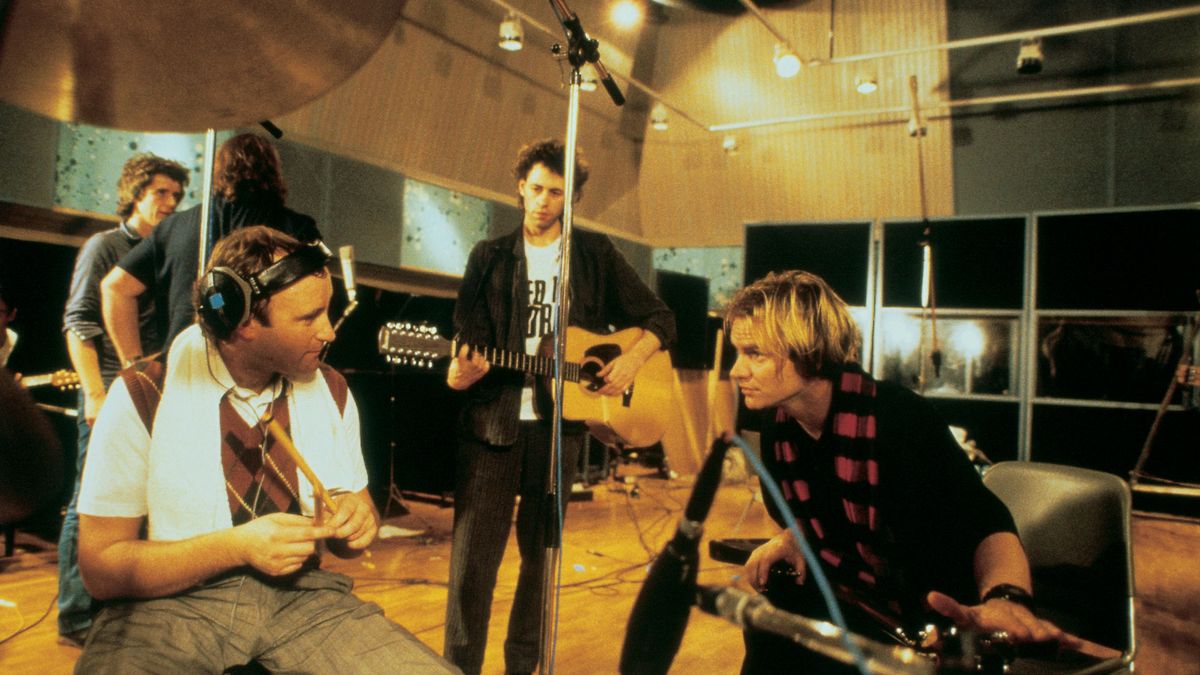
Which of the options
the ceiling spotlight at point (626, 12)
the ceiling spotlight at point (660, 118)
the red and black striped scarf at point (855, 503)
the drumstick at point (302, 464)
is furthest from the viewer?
the ceiling spotlight at point (660, 118)

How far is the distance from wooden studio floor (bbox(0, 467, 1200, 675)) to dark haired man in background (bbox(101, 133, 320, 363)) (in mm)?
1289

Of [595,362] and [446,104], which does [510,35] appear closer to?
[446,104]

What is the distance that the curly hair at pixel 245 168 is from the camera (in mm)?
2402

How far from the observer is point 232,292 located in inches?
53.6

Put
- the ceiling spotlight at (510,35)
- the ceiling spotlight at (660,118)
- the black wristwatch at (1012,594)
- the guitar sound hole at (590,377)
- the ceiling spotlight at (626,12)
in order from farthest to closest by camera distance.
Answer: the ceiling spotlight at (660,118)
the ceiling spotlight at (626,12)
the ceiling spotlight at (510,35)
the guitar sound hole at (590,377)
the black wristwatch at (1012,594)

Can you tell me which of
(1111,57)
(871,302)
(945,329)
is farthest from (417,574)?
(1111,57)

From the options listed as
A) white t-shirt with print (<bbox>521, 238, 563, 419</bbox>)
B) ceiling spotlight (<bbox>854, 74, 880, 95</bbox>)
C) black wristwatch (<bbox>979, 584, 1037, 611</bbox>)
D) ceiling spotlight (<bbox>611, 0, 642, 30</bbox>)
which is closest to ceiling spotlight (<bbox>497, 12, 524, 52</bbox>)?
ceiling spotlight (<bbox>611, 0, 642, 30</bbox>)

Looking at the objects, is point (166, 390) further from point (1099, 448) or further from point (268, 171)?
point (1099, 448)

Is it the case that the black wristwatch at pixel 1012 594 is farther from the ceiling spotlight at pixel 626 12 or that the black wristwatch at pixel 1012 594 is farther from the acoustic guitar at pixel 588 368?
the ceiling spotlight at pixel 626 12

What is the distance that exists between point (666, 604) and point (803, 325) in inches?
44.4

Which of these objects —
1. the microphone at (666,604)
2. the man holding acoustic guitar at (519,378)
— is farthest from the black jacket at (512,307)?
the microphone at (666,604)

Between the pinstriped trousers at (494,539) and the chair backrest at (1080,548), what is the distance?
119cm

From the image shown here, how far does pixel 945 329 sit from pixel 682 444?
105 inches

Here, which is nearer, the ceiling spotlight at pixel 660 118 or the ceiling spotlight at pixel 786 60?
the ceiling spotlight at pixel 786 60
